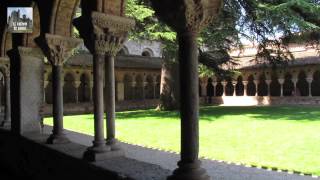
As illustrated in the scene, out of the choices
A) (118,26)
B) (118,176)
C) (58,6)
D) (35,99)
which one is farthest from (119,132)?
(118,176)

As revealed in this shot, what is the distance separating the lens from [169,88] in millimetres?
23891

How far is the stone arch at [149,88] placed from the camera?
32119 mm

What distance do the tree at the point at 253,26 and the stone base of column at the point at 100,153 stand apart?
12956 millimetres

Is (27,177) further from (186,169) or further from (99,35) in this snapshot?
(186,169)

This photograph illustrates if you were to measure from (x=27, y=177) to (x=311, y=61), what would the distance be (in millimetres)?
24249

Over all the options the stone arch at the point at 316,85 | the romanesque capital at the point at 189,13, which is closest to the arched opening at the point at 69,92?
the stone arch at the point at 316,85

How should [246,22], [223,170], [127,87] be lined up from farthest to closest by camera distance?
[127,87], [246,22], [223,170]

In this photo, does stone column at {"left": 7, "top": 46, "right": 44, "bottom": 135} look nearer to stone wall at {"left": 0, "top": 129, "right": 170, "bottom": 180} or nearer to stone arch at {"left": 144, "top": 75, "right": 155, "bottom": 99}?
stone wall at {"left": 0, "top": 129, "right": 170, "bottom": 180}

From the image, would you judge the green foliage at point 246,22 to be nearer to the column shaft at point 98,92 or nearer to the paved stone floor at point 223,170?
the paved stone floor at point 223,170

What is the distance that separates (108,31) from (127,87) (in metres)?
26.4

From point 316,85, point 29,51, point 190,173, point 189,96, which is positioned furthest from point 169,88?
point 190,173

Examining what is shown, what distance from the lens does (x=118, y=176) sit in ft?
14.2

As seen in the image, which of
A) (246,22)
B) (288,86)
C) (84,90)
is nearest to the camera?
(246,22)

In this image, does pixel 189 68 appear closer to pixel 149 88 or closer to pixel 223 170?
pixel 223 170
